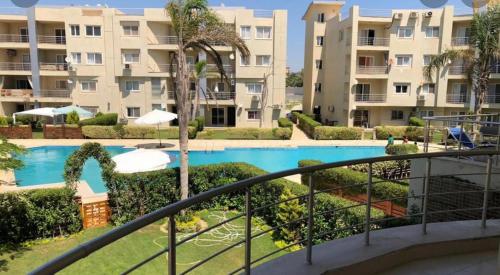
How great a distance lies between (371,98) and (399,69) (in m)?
3.61

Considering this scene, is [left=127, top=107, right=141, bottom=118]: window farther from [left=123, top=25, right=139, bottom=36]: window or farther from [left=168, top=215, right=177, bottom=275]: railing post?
[left=168, top=215, right=177, bottom=275]: railing post

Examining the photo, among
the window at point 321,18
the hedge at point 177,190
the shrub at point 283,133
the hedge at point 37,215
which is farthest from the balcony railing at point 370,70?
the hedge at point 37,215

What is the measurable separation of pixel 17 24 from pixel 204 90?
62.5 ft

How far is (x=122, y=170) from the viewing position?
12.1m

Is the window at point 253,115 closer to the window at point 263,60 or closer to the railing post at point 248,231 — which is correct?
the window at point 263,60

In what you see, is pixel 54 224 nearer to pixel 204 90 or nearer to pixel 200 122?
pixel 200 122

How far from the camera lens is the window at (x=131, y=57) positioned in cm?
3438

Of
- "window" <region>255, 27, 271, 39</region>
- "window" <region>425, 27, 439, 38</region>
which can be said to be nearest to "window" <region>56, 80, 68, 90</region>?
"window" <region>255, 27, 271, 39</region>

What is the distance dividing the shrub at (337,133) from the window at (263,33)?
10830 millimetres

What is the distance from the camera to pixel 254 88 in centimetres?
3516

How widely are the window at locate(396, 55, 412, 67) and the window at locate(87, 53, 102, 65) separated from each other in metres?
27.7

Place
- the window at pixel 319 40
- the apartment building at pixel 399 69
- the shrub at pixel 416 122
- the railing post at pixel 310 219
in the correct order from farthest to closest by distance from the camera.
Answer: the window at pixel 319 40, the apartment building at pixel 399 69, the shrub at pixel 416 122, the railing post at pixel 310 219

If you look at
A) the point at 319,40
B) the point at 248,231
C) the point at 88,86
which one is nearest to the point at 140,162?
the point at 248,231

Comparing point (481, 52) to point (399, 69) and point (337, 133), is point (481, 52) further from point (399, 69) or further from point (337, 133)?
point (337, 133)
